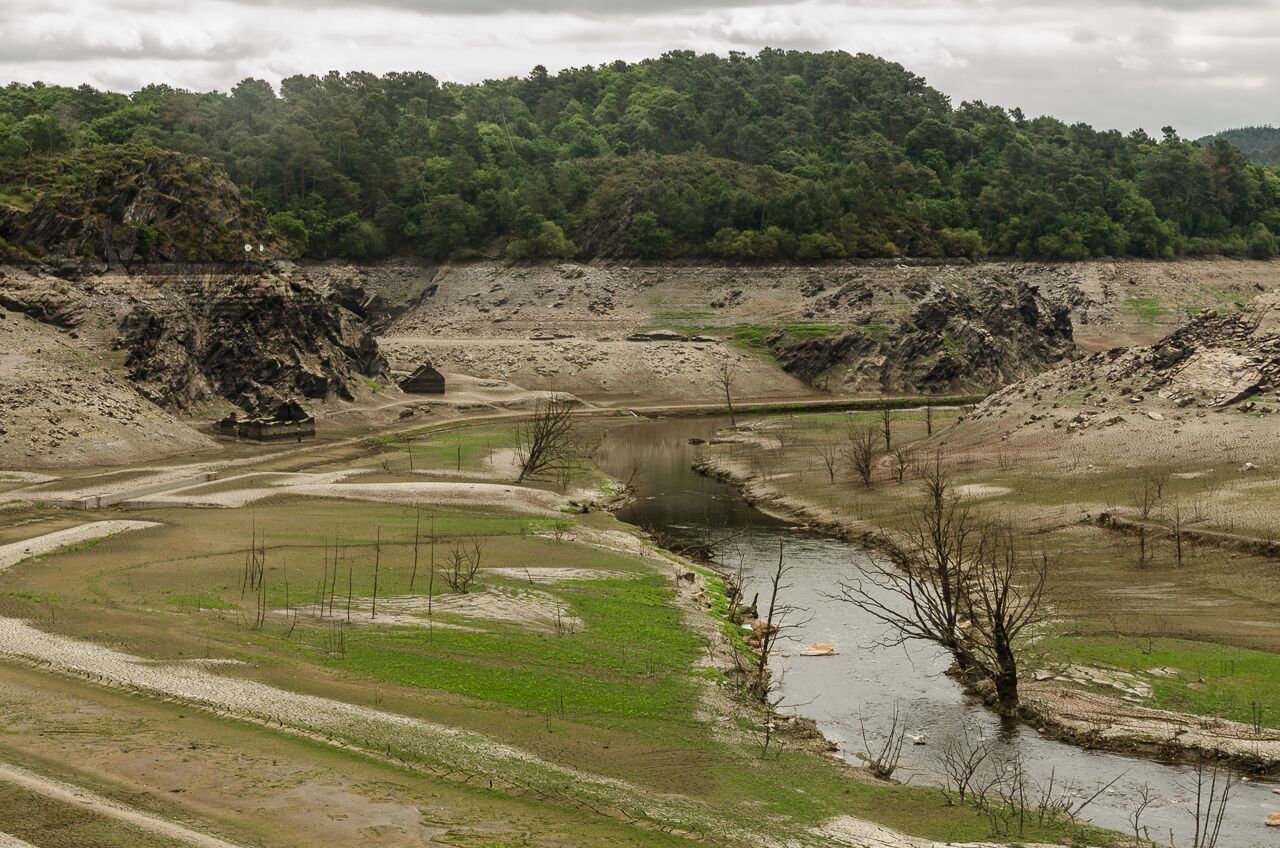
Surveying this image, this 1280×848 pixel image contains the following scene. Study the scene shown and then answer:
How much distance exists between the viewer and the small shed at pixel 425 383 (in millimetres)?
110688

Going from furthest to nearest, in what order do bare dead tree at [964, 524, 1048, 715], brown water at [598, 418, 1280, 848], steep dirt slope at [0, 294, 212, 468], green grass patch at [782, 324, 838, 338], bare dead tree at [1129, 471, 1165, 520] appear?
1. green grass patch at [782, 324, 838, 338]
2. steep dirt slope at [0, 294, 212, 468]
3. bare dead tree at [1129, 471, 1165, 520]
4. bare dead tree at [964, 524, 1048, 715]
5. brown water at [598, 418, 1280, 848]

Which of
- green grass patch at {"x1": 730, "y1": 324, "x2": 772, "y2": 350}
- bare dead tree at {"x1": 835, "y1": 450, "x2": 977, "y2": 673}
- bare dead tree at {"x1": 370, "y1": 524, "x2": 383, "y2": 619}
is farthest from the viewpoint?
green grass patch at {"x1": 730, "y1": 324, "x2": 772, "y2": 350}

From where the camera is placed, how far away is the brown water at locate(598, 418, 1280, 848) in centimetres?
2819

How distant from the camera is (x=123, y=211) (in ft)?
304

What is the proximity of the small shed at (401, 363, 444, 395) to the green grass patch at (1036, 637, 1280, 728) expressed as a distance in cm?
7671

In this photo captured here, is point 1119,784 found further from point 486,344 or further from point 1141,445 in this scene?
point 486,344

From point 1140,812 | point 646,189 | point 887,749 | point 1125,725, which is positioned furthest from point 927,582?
point 646,189

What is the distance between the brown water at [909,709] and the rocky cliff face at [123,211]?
4996 centimetres

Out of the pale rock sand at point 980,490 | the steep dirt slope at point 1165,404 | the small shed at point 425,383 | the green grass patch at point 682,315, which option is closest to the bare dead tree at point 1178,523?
the steep dirt slope at point 1165,404

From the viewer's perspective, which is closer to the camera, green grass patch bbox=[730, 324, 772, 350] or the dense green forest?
green grass patch bbox=[730, 324, 772, 350]

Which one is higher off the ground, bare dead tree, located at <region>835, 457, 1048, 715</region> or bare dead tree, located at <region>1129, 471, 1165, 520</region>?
bare dead tree, located at <region>1129, 471, 1165, 520</region>

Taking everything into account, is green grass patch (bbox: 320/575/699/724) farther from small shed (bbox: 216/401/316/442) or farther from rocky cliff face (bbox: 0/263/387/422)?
rocky cliff face (bbox: 0/263/387/422)

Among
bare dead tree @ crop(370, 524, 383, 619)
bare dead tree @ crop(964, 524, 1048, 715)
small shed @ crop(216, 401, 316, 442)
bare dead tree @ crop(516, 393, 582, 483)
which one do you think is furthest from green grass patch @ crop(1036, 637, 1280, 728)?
small shed @ crop(216, 401, 316, 442)

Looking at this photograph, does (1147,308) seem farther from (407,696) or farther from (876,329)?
(407,696)
